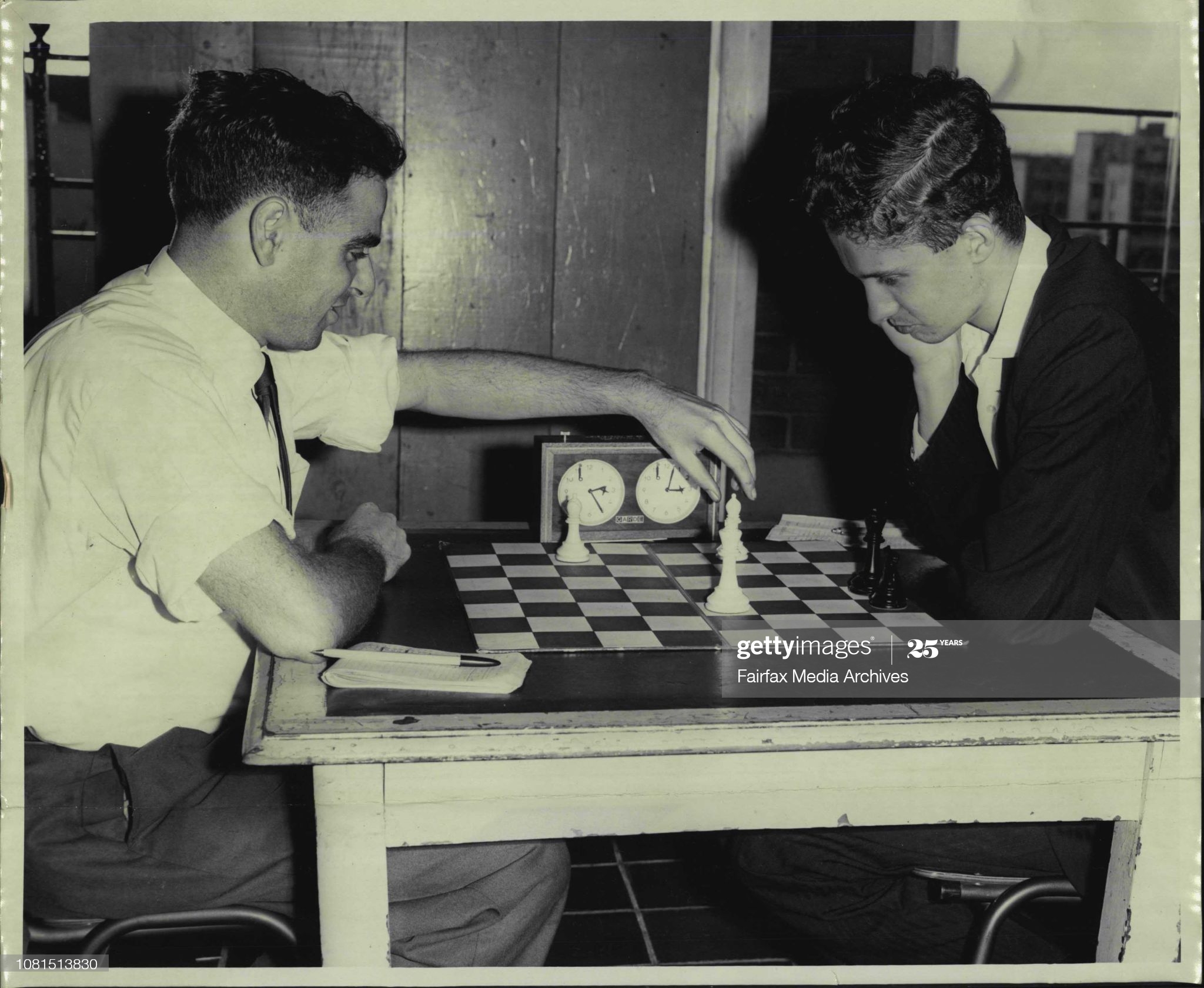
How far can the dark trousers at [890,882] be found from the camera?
1.79 metres

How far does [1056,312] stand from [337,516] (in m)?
2.00

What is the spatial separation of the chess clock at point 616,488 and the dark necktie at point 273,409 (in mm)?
469

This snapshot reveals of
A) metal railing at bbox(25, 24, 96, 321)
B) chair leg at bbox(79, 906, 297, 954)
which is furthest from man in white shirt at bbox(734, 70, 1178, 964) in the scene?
metal railing at bbox(25, 24, 96, 321)

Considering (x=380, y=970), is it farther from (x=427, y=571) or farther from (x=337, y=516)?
(x=337, y=516)

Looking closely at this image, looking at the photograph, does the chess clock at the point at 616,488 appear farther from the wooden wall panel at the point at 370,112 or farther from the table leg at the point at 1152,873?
the wooden wall panel at the point at 370,112

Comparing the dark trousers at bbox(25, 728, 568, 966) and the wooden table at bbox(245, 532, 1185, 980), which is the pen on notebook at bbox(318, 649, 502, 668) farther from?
the dark trousers at bbox(25, 728, 568, 966)

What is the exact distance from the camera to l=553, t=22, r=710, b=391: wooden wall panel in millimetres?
3029

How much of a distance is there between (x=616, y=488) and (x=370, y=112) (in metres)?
1.39

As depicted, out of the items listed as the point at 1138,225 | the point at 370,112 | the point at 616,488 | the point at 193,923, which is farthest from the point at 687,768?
the point at 1138,225

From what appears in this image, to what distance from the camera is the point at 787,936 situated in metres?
2.33

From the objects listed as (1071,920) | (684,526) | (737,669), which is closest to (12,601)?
(737,669)

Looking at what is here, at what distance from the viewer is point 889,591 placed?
180 cm

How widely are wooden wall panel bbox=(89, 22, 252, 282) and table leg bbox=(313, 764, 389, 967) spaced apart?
1.96 m

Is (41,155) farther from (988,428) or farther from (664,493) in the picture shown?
(988,428)
